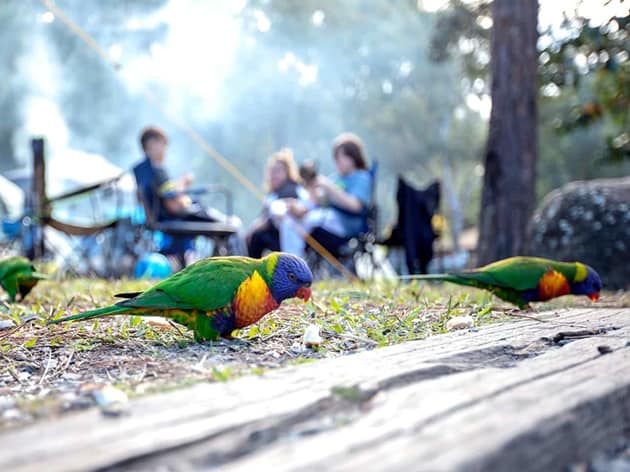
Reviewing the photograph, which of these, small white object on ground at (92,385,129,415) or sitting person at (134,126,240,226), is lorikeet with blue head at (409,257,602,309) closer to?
small white object on ground at (92,385,129,415)

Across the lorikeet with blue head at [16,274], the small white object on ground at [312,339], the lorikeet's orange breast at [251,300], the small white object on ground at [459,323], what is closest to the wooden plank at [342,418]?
the small white object on ground at [312,339]

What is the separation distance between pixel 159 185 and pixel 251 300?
423cm

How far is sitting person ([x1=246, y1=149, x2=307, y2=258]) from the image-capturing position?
21.8 feet

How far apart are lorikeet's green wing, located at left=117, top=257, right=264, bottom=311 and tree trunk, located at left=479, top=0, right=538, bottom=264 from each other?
3610mm

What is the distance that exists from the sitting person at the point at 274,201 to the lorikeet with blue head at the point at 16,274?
11.0 ft

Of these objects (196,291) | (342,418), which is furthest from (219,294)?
(342,418)

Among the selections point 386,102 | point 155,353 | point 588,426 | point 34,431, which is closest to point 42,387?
point 155,353

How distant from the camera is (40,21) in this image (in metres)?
20.8

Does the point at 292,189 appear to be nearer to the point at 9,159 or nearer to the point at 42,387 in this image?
the point at 42,387

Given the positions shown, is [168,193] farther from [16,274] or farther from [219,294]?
[219,294]

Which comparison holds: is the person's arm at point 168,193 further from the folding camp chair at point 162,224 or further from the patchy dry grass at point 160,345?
the patchy dry grass at point 160,345

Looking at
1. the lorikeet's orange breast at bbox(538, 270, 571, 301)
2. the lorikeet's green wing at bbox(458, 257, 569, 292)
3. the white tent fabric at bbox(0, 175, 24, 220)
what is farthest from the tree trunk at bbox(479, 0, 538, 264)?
the white tent fabric at bbox(0, 175, 24, 220)

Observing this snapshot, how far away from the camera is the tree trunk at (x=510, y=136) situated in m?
5.25

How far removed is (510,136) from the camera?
17.4 ft
